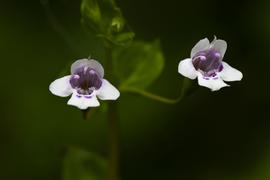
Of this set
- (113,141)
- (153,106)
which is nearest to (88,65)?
(113,141)

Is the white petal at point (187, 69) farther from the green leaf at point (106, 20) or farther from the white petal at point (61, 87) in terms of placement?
the white petal at point (61, 87)

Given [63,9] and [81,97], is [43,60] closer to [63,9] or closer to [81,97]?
[63,9]

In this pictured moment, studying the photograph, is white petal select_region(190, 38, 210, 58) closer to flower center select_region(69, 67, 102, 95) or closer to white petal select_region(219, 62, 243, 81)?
white petal select_region(219, 62, 243, 81)

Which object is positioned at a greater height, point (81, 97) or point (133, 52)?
point (133, 52)

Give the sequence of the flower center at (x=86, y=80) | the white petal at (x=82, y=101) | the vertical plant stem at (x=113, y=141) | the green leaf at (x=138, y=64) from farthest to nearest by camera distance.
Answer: the green leaf at (x=138, y=64) < the vertical plant stem at (x=113, y=141) < the flower center at (x=86, y=80) < the white petal at (x=82, y=101)

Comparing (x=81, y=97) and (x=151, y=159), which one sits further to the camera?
(x=151, y=159)

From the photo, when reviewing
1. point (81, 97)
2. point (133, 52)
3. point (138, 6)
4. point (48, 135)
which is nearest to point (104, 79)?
point (81, 97)

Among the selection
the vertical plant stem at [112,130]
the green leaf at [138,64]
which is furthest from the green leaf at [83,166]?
the green leaf at [138,64]
